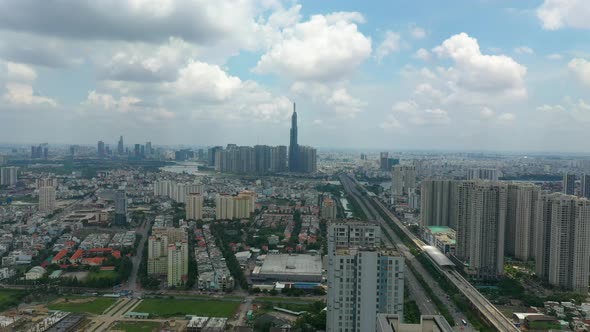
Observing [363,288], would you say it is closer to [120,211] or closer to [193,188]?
[120,211]

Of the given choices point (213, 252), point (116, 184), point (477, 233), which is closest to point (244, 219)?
point (213, 252)

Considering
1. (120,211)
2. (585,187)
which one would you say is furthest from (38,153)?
(585,187)

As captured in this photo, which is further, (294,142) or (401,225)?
(294,142)

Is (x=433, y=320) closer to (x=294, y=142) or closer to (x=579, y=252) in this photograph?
(x=579, y=252)

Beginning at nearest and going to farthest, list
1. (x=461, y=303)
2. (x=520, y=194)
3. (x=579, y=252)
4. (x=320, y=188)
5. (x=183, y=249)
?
1. (x=461, y=303)
2. (x=579, y=252)
3. (x=183, y=249)
4. (x=520, y=194)
5. (x=320, y=188)

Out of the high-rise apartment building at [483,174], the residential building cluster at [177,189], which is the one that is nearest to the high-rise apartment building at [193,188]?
the residential building cluster at [177,189]

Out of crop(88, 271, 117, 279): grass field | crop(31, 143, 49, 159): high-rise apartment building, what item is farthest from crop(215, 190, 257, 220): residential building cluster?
crop(31, 143, 49, 159): high-rise apartment building
